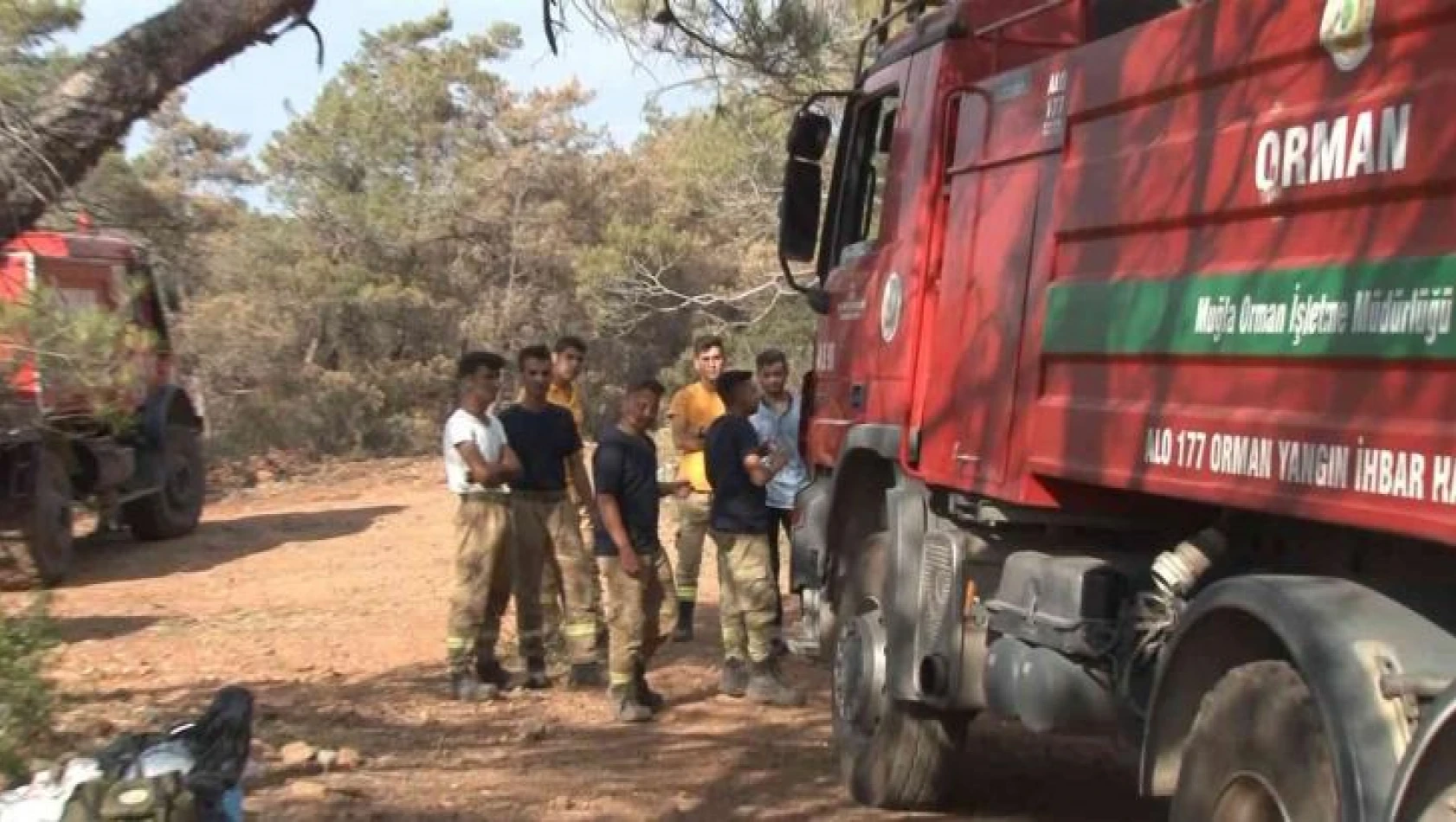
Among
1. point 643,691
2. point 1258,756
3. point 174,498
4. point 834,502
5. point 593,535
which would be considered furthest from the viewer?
point 174,498

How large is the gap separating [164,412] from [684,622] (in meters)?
7.09

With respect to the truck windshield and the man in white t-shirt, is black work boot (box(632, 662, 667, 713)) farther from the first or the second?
the truck windshield

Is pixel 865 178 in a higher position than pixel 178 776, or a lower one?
higher

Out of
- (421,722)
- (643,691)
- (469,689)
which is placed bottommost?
(421,722)

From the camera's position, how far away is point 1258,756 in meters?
3.84

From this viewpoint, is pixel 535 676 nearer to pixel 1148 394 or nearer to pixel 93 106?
pixel 93 106

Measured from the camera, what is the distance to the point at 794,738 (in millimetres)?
8070

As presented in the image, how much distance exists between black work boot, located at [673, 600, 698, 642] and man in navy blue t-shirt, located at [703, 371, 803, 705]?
4.86 ft

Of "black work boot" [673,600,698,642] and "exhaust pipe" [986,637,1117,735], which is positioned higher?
"exhaust pipe" [986,637,1117,735]

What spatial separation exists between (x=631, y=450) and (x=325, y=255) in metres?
24.9

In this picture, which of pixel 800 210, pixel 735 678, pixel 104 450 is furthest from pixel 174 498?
pixel 800 210

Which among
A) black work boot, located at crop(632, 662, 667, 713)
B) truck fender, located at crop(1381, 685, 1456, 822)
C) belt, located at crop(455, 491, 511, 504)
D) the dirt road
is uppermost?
truck fender, located at crop(1381, 685, 1456, 822)

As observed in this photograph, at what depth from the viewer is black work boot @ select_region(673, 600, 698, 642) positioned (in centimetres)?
1048

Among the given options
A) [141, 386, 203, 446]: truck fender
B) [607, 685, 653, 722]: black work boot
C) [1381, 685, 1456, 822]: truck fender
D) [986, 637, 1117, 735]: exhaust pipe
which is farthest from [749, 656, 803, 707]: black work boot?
[141, 386, 203, 446]: truck fender
